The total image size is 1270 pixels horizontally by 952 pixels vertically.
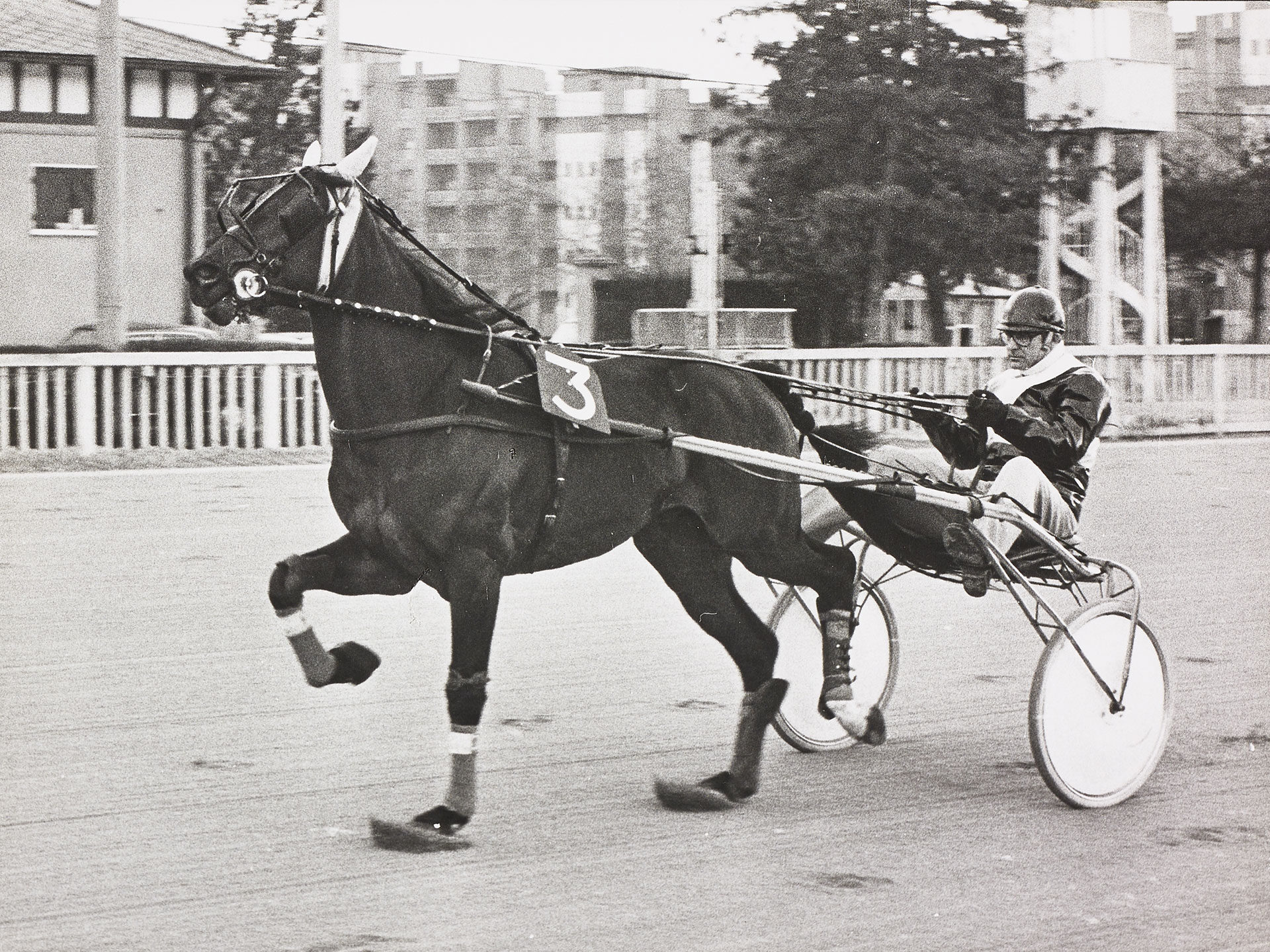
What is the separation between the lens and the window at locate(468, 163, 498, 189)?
34.6 metres

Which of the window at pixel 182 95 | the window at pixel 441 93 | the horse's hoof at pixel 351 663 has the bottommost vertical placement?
the horse's hoof at pixel 351 663

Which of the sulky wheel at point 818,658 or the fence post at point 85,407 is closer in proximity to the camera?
the sulky wheel at point 818,658

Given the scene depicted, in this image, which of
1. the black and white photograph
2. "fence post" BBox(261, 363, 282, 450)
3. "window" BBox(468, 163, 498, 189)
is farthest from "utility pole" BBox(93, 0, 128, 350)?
"window" BBox(468, 163, 498, 189)

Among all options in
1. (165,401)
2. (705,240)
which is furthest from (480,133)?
(165,401)

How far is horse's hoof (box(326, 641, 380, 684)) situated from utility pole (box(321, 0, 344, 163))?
12336 mm

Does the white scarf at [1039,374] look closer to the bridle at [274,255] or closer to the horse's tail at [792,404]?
the horse's tail at [792,404]

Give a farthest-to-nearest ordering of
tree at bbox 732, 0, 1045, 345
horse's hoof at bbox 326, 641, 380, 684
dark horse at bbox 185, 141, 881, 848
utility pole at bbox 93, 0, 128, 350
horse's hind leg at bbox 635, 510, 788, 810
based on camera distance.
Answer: tree at bbox 732, 0, 1045, 345, utility pole at bbox 93, 0, 128, 350, horse's hind leg at bbox 635, 510, 788, 810, horse's hoof at bbox 326, 641, 380, 684, dark horse at bbox 185, 141, 881, 848

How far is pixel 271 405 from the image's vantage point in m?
17.0

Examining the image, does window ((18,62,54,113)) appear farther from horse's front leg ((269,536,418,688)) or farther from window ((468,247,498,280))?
horse's front leg ((269,536,418,688))

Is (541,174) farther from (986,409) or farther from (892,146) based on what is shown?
(986,409)

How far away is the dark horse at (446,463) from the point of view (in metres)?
4.96

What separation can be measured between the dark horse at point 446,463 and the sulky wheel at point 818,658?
54cm

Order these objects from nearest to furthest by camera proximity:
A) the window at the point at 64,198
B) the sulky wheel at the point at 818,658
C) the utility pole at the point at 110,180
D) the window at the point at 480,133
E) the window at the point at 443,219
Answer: the sulky wheel at the point at 818,658, the utility pole at the point at 110,180, the window at the point at 64,198, the window at the point at 443,219, the window at the point at 480,133

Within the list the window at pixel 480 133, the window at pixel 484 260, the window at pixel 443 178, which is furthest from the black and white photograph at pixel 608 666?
the window at pixel 443 178
